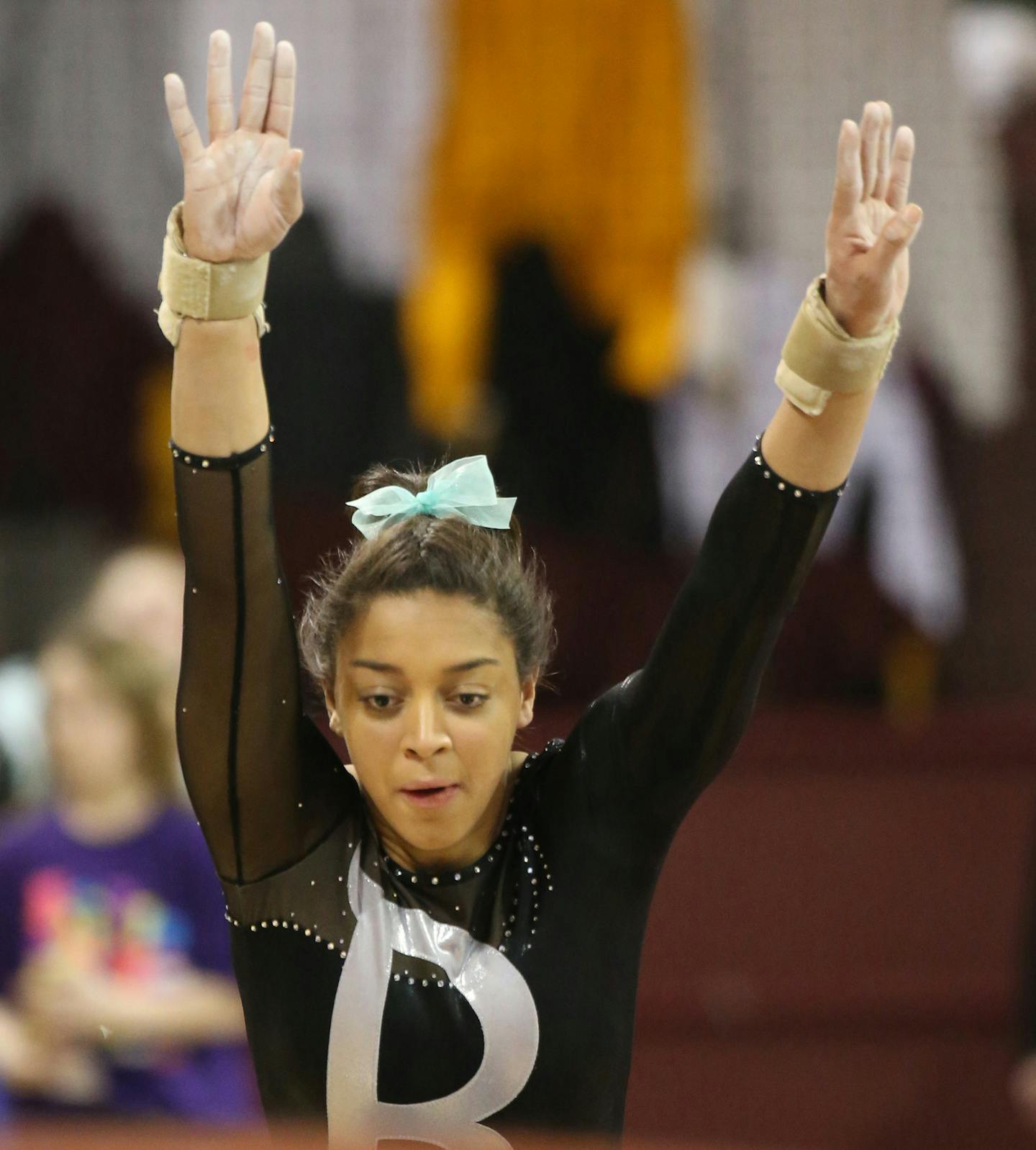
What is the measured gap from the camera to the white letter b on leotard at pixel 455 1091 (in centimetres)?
113

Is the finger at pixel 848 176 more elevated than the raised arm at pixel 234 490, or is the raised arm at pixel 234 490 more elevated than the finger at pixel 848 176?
the finger at pixel 848 176

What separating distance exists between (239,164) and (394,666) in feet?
1.05

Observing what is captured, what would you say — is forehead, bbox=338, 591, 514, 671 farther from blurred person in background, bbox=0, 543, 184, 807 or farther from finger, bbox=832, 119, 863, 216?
blurred person in background, bbox=0, 543, 184, 807

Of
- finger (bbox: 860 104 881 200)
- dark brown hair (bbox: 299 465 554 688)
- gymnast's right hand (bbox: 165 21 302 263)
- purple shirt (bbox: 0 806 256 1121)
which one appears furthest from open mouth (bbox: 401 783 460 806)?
purple shirt (bbox: 0 806 256 1121)

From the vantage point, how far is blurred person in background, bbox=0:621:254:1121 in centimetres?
215

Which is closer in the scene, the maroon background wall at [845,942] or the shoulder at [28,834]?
the shoulder at [28,834]

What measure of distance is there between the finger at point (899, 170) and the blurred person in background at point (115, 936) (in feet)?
4.45

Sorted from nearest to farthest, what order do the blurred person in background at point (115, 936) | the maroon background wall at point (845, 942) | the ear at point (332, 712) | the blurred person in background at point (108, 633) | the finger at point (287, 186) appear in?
the finger at point (287, 186)
the ear at point (332, 712)
the blurred person in background at point (115, 936)
the blurred person in background at point (108, 633)
the maroon background wall at point (845, 942)

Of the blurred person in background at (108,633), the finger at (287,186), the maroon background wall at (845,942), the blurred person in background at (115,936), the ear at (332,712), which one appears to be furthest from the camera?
the maroon background wall at (845,942)

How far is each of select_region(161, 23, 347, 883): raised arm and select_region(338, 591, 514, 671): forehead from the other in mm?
48

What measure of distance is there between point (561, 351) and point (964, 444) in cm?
78

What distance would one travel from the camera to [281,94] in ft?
3.61

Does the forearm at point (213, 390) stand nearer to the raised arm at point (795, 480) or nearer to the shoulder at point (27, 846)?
the raised arm at point (795, 480)

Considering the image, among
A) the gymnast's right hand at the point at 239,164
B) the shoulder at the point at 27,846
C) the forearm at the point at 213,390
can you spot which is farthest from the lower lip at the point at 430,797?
the shoulder at the point at 27,846
